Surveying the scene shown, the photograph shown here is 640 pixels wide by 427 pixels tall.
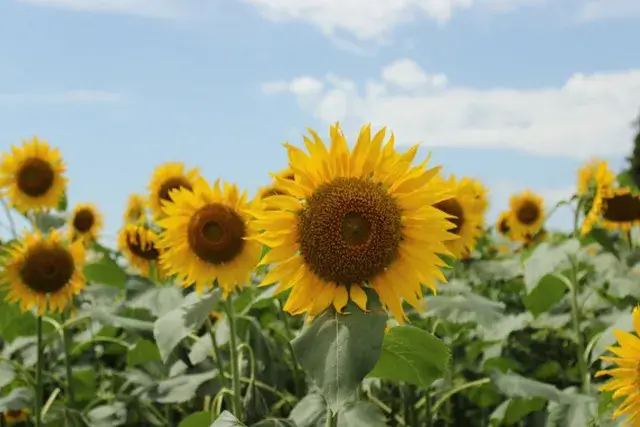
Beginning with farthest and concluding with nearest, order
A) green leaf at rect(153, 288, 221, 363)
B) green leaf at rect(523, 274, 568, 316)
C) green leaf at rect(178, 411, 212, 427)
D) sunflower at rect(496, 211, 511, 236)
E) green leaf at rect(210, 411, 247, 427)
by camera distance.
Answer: sunflower at rect(496, 211, 511, 236), green leaf at rect(523, 274, 568, 316), green leaf at rect(178, 411, 212, 427), green leaf at rect(153, 288, 221, 363), green leaf at rect(210, 411, 247, 427)

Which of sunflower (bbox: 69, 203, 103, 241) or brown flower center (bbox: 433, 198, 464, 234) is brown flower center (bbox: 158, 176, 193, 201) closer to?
brown flower center (bbox: 433, 198, 464, 234)

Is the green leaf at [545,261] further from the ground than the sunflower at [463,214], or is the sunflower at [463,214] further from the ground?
the sunflower at [463,214]

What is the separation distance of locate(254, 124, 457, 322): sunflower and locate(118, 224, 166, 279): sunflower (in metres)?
2.33

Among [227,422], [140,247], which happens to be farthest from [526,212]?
[227,422]

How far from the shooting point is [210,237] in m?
3.10

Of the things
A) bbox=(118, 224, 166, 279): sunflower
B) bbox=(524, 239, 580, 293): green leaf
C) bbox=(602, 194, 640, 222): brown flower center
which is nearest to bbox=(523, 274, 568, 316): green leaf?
bbox=(524, 239, 580, 293): green leaf

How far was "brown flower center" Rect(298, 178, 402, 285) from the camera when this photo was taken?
1982mm

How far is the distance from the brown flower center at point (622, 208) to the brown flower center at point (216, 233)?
2.16 meters

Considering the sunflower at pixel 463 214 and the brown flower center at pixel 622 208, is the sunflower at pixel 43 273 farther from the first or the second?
the brown flower center at pixel 622 208

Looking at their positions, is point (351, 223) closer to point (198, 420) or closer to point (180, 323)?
point (180, 323)

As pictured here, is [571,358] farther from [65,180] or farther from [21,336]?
[65,180]

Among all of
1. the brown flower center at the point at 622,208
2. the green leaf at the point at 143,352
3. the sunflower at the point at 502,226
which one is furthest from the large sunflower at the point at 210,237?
the sunflower at the point at 502,226

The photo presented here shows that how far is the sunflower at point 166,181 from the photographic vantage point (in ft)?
15.6

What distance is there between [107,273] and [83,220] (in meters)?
2.63
